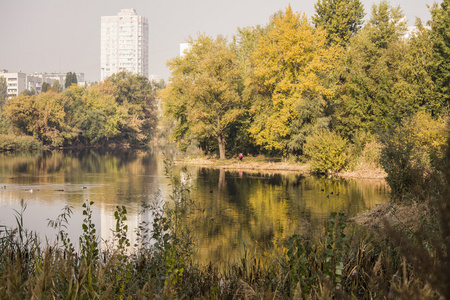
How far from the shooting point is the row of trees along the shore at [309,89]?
30375 mm

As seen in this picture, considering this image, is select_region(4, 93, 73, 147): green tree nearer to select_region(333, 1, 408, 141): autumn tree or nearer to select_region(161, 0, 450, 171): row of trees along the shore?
select_region(161, 0, 450, 171): row of trees along the shore

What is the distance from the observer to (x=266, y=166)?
37969 millimetres

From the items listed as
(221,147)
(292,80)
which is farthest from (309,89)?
(221,147)

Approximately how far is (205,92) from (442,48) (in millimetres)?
18193

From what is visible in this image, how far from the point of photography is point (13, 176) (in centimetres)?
3078

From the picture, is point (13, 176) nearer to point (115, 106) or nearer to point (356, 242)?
point (356, 242)

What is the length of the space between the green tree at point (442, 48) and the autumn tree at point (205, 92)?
16.0 metres

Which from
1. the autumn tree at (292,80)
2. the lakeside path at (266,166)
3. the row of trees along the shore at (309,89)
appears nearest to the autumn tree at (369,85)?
the row of trees along the shore at (309,89)

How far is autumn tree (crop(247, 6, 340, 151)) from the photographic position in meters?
36.2

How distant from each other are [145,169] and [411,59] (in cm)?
2069

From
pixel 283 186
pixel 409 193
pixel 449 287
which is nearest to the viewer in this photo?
pixel 449 287

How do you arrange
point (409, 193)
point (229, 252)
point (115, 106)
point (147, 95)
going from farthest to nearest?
point (147, 95) < point (115, 106) < point (409, 193) < point (229, 252)

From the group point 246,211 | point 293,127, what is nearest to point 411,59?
point 293,127

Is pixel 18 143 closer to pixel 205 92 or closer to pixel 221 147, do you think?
pixel 221 147
